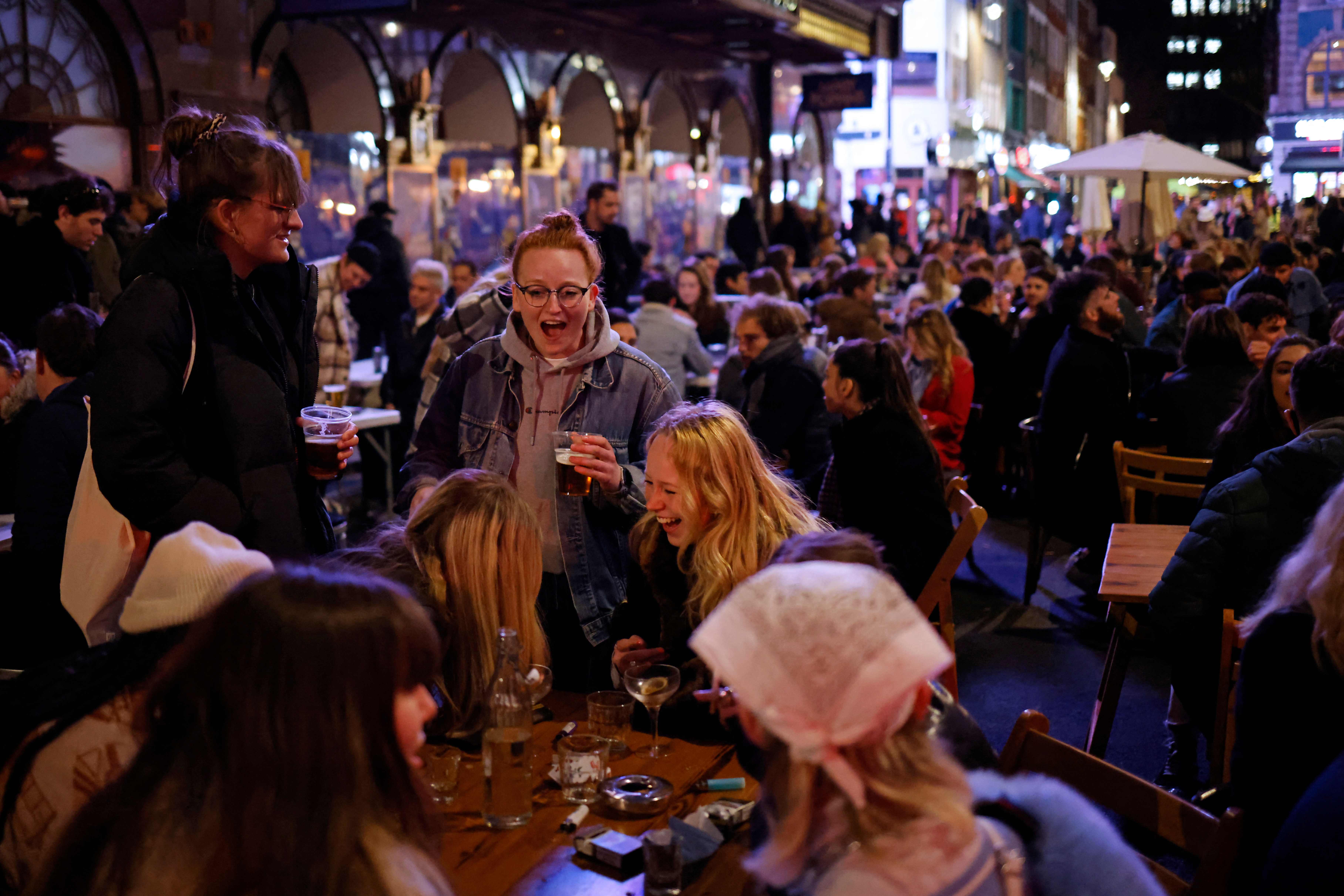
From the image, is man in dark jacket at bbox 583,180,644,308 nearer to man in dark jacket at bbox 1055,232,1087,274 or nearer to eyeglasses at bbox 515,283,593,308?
eyeglasses at bbox 515,283,593,308

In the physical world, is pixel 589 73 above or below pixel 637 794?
above

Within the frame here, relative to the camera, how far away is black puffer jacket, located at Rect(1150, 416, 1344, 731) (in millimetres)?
3504

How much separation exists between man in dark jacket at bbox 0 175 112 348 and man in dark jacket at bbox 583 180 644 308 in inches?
118

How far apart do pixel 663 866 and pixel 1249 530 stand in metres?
2.46

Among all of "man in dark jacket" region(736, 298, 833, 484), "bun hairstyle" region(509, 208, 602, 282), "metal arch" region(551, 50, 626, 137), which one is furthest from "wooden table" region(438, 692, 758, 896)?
"metal arch" region(551, 50, 626, 137)

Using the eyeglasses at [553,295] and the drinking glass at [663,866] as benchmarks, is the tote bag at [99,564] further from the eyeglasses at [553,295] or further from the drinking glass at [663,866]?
the drinking glass at [663,866]

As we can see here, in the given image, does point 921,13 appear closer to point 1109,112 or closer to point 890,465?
point 890,465

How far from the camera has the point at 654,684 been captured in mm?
2449

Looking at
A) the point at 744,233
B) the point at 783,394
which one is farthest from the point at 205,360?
the point at 744,233

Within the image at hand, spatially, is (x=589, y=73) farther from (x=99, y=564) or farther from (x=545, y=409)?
(x=99, y=564)

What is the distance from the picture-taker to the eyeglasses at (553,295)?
3.14 meters

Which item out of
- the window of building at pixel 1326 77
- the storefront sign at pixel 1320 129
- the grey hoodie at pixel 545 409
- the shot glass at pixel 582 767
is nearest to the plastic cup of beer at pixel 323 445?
the grey hoodie at pixel 545 409

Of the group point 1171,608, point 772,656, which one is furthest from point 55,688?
point 1171,608

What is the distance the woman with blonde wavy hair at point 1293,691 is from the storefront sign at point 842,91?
673 inches
